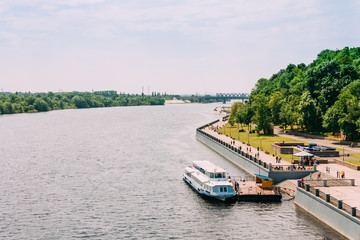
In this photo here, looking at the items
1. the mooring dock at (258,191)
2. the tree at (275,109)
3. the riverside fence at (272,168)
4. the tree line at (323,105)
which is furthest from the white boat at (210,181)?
the tree at (275,109)

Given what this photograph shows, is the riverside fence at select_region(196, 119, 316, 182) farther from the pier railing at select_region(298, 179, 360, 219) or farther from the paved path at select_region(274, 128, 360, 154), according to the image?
the paved path at select_region(274, 128, 360, 154)

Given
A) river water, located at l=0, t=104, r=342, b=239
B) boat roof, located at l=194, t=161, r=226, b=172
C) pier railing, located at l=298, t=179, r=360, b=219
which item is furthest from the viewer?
boat roof, located at l=194, t=161, r=226, b=172

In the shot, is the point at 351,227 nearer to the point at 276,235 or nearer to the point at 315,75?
the point at 276,235

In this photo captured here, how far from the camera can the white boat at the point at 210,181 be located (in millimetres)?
60188

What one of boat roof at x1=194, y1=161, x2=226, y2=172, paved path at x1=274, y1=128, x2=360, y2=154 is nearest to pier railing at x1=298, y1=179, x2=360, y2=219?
boat roof at x1=194, y1=161, x2=226, y2=172

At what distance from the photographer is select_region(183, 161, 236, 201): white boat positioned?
2370 inches

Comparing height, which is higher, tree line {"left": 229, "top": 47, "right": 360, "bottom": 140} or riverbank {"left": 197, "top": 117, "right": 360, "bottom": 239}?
tree line {"left": 229, "top": 47, "right": 360, "bottom": 140}

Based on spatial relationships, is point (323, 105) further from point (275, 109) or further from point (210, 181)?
point (210, 181)

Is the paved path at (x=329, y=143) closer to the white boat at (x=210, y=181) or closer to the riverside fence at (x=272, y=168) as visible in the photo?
the riverside fence at (x=272, y=168)

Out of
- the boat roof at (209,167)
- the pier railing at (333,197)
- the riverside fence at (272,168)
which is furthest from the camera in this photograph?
the riverside fence at (272,168)

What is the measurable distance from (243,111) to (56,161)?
3025 inches

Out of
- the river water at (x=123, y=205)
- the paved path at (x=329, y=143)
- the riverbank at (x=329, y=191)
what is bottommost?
the river water at (x=123, y=205)

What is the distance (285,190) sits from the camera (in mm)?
64062

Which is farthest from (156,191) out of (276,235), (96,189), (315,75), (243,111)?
(243,111)
